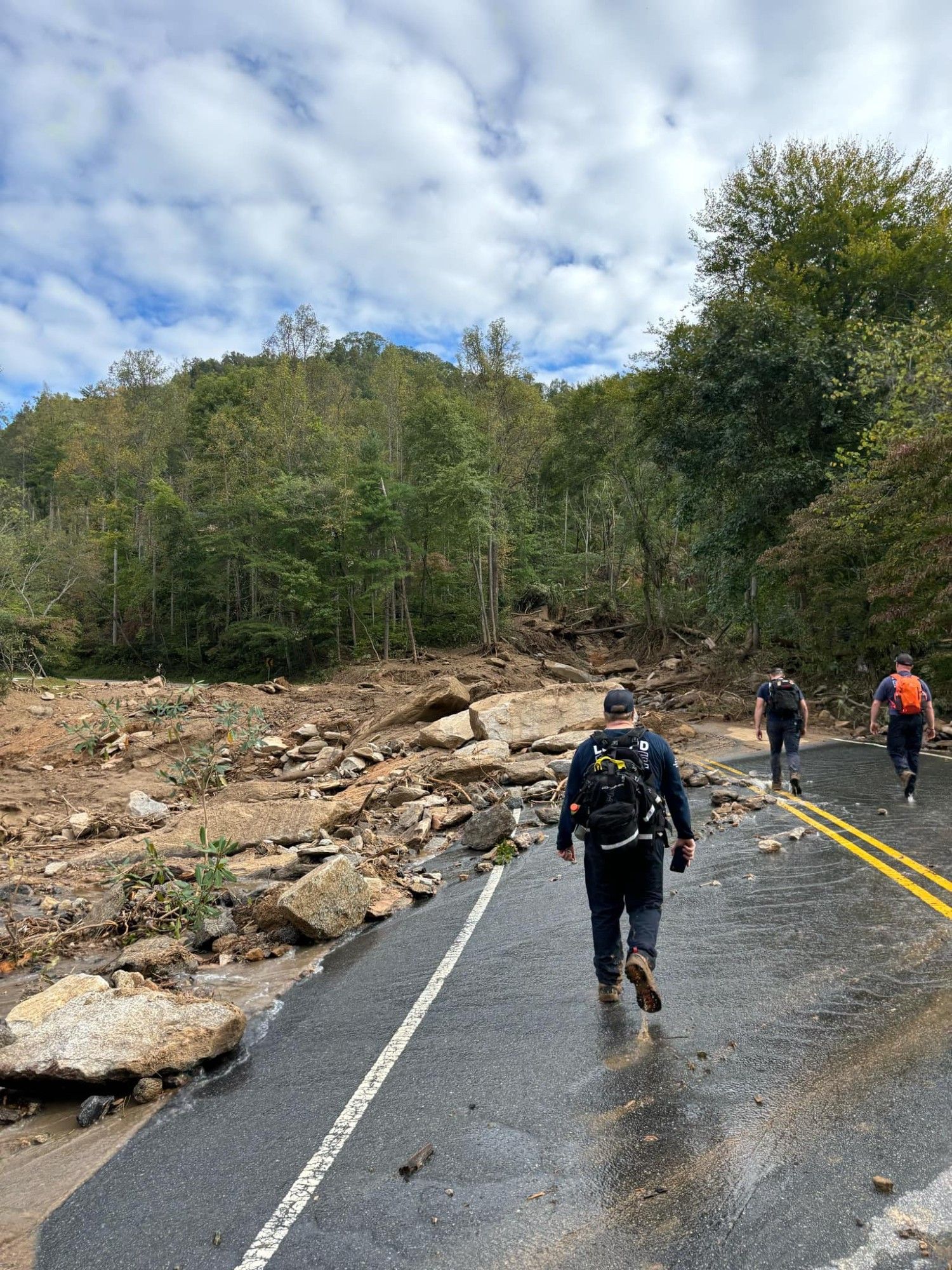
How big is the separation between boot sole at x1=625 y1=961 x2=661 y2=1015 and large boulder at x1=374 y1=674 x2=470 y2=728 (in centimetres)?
1715

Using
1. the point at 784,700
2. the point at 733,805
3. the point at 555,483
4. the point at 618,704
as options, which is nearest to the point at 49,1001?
the point at 618,704

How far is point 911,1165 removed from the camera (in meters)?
3.13

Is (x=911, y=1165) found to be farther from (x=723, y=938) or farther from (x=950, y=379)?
(x=950, y=379)

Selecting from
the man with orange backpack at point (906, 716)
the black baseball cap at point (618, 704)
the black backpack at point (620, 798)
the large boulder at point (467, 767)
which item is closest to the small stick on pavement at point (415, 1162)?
the black backpack at point (620, 798)

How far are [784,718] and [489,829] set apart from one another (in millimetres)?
4811

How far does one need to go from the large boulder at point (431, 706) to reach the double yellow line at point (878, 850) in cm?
1140

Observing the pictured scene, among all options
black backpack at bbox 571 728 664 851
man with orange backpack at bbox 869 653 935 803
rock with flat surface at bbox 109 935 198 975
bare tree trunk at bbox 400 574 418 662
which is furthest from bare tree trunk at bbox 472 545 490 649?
black backpack at bbox 571 728 664 851

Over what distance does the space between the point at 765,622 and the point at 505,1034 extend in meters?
25.9

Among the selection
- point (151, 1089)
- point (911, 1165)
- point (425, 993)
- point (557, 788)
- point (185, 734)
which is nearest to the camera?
point (911, 1165)

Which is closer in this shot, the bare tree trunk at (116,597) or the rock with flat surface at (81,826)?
the rock with flat surface at (81,826)

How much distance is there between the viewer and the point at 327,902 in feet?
25.1

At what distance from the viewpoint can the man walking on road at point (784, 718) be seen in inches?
454

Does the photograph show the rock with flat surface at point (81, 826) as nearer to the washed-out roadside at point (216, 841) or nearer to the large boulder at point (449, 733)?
the washed-out roadside at point (216, 841)

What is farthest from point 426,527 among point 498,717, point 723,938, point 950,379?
point 723,938
